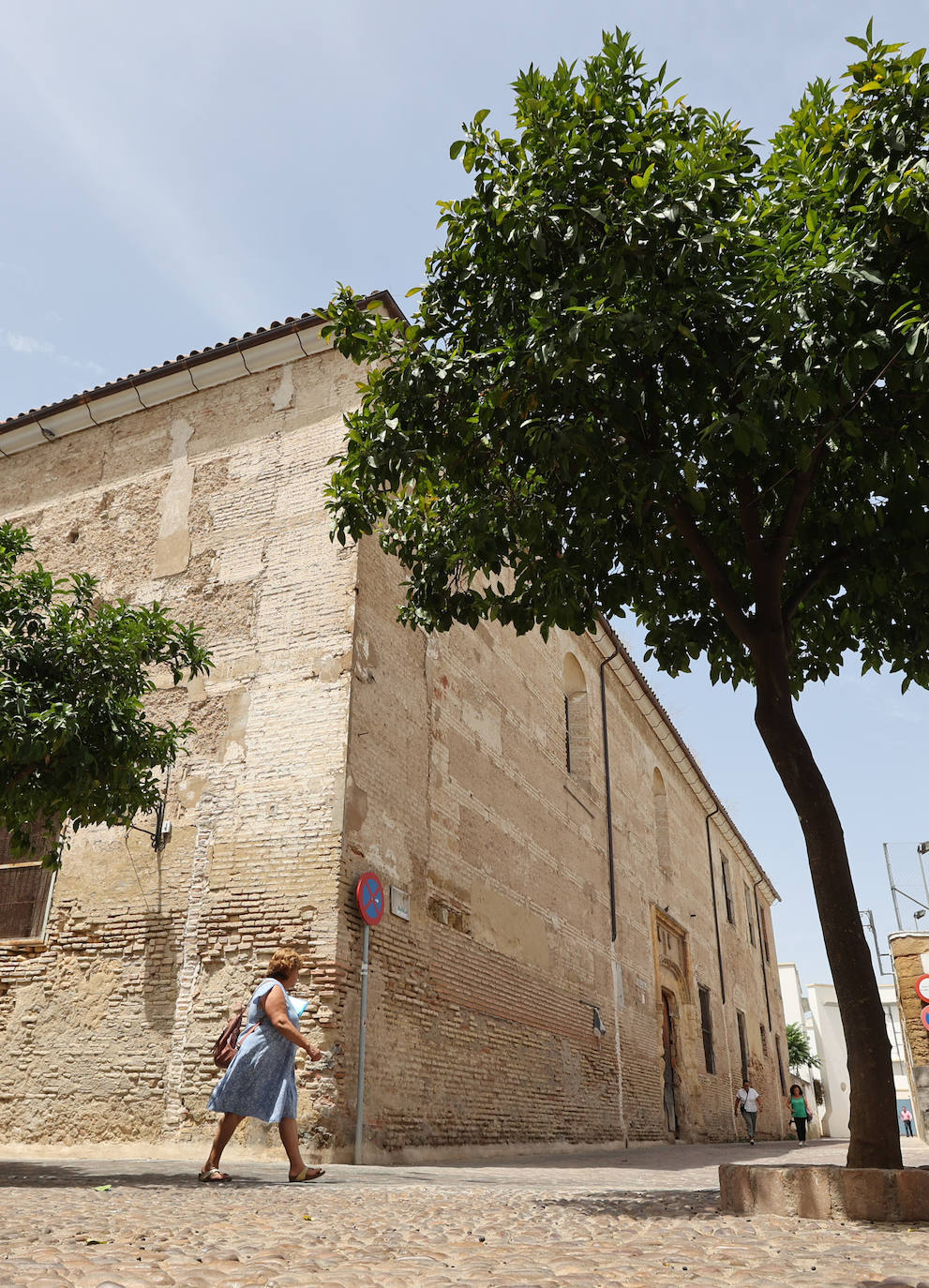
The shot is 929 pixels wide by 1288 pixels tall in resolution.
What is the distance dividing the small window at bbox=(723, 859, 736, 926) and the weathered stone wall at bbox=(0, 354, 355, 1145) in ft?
72.9

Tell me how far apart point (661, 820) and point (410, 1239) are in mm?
20622

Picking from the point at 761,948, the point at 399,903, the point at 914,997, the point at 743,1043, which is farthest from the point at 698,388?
the point at 761,948

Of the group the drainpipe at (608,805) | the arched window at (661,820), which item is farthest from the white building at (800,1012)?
the drainpipe at (608,805)

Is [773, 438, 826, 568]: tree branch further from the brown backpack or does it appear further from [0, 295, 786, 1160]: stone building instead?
[0, 295, 786, 1160]: stone building

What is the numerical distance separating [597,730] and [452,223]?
46.2 ft

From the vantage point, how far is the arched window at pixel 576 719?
18188mm

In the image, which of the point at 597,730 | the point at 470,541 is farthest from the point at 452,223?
the point at 597,730

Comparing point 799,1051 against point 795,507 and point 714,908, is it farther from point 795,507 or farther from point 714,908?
point 795,507

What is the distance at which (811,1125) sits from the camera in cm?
4231

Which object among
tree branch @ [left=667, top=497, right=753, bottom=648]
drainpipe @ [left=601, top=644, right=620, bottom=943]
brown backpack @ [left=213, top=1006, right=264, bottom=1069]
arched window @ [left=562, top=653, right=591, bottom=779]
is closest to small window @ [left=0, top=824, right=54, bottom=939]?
brown backpack @ [left=213, top=1006, right=264, bottom=1069]

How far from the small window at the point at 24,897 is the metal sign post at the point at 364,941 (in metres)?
3.62

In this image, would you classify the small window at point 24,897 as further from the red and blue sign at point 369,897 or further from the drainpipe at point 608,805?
the drainpipe at point 608,805

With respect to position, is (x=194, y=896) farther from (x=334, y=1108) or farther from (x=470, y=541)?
(x=470, y=541)

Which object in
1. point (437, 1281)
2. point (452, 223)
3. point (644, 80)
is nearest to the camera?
point (437, 1281)
